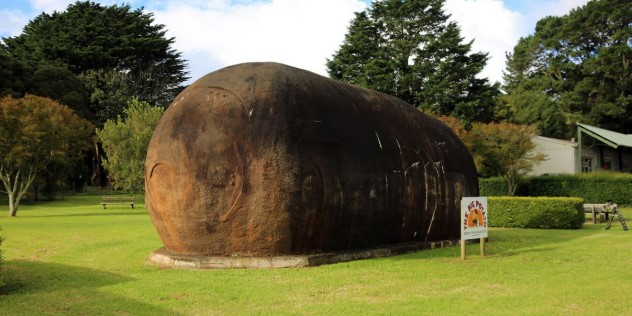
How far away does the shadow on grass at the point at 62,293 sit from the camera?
7.57 metres

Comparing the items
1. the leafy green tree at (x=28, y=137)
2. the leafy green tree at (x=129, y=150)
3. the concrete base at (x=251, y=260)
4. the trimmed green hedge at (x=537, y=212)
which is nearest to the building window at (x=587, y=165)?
the trimmed green hedge at (x=537, y=212)

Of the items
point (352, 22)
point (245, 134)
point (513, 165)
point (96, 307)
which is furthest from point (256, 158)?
point (352, 22)

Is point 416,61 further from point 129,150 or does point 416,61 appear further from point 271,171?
point 271,171

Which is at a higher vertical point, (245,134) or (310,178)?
(245,134)

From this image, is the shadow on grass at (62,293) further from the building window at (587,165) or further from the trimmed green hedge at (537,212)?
the building window at (587,165)

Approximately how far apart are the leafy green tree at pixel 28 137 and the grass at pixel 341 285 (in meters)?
14.5

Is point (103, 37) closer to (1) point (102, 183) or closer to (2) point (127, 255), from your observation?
(1) point (102, 183)

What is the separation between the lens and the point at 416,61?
4697 centimetres

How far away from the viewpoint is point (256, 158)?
10.5 meters

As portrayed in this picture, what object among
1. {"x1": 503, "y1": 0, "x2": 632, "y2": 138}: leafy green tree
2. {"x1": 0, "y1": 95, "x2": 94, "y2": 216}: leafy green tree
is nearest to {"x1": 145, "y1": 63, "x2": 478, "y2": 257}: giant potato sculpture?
{"x1": 0, "y1": 95, "x2": 94, "y2": 216}: leafy green tree

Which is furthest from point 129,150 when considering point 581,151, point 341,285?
point 581,151

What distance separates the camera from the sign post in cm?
1227

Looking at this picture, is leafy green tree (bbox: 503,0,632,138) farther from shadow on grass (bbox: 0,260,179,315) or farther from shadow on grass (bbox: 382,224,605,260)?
shadow on grass (bbox: 0,260,179,315)

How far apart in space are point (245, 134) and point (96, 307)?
4170 millimetres
